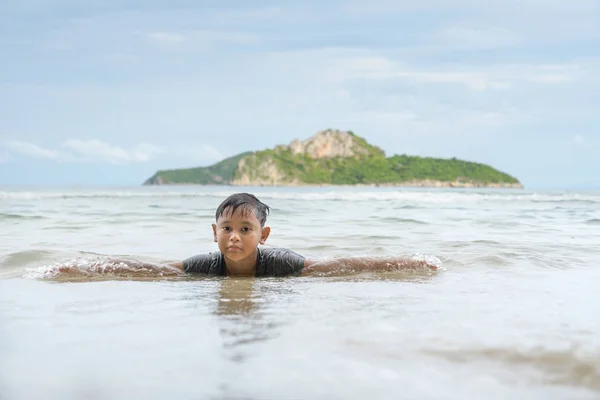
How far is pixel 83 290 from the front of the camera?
183 inches

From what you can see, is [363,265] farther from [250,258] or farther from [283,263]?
[250,258]

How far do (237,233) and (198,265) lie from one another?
0.71 meters

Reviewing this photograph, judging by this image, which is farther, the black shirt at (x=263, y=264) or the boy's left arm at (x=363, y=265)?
the boy's left arm at (x=363, y=265)

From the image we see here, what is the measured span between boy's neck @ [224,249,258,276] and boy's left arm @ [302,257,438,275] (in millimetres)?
495

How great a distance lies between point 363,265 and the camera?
602cm

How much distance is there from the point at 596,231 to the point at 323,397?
1047 centimetres

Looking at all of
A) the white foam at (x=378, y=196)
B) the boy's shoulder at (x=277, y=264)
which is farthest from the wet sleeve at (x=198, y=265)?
the white foam at (x=378, y=196)

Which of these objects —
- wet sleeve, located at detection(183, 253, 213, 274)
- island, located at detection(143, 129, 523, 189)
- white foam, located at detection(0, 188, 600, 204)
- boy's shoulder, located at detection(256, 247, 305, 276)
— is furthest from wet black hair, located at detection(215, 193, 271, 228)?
island, located at detection(143, 129, 523, 189)

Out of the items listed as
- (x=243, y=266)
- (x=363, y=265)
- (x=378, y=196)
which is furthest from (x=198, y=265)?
(x=378, y=196)

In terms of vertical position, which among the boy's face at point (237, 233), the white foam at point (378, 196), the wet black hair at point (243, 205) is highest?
the wet black hair at point (243, 205)

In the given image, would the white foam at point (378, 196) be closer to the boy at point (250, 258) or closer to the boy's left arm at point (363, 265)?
the boy's left arm at point (363, 265)

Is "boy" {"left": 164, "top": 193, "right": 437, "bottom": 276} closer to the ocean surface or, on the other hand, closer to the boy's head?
the boy's head

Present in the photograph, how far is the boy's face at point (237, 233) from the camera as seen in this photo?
539 cm

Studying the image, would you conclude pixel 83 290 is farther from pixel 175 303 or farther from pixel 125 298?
pixel 175 303
